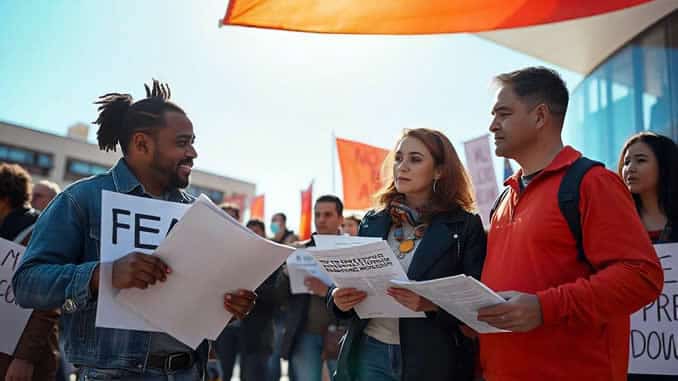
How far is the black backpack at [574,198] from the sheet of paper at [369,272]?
65 centimetres

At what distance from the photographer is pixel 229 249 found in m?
2.07

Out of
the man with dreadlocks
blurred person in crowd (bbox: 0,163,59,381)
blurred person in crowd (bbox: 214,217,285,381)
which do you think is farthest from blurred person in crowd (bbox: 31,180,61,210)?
the man with dreadlocks

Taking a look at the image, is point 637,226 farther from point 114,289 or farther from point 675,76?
point 675,76

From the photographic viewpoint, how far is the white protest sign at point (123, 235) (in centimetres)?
203

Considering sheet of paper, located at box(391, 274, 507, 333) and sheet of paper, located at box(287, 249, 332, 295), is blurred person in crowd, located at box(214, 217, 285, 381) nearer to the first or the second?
sheet of paper, located at box(287, 249, 332, 295)

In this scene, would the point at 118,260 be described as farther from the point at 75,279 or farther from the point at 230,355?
the point at 230,355

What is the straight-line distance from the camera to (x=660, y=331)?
2922mm

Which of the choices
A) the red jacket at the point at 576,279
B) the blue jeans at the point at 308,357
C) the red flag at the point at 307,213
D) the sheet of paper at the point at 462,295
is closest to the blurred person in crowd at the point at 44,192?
the blue jeans at the point at 308,357

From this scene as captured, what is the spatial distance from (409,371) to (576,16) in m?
3.12

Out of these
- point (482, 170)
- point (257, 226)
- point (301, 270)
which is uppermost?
point (482, 170)

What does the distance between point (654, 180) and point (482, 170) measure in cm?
500

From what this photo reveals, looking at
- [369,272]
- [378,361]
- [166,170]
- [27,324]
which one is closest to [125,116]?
[166,170]

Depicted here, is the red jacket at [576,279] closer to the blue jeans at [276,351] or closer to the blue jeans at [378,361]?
the blue jeans at [378,361]

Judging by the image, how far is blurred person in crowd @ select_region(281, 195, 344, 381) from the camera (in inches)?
222
